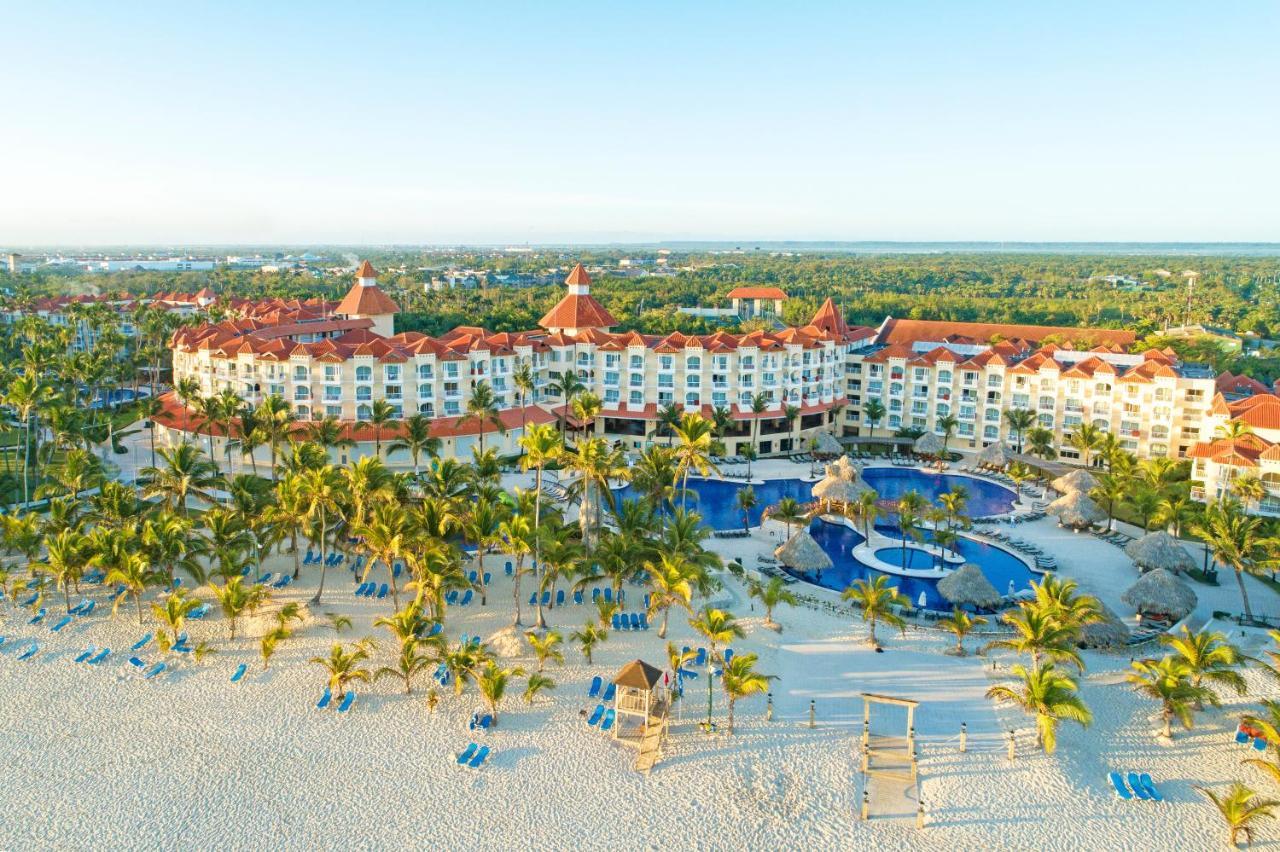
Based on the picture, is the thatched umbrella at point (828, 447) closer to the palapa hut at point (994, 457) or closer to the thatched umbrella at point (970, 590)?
→ the palapa hut at point (994, 457)

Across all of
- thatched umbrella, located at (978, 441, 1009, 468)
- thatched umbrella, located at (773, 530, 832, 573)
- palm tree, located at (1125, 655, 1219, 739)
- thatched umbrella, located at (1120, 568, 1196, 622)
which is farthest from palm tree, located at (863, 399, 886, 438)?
palm tree, located at (1125, 655, 1219, 739)

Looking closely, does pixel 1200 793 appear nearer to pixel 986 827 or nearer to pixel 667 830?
pixel 986 827

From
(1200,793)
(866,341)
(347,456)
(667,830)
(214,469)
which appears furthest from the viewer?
(866,341)

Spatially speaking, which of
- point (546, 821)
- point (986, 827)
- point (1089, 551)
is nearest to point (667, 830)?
point (546, 821)

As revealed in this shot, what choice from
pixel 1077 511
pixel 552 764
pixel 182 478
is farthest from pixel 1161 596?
pixel 182 478

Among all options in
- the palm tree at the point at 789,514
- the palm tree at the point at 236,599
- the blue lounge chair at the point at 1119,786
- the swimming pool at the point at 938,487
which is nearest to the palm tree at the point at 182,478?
the palm tree at the point at 236,599

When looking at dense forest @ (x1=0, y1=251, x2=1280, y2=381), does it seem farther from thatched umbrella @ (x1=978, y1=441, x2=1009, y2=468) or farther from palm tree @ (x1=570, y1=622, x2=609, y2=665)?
palm tree @ (x1=570, y1=622, x2=609, y2=665)
